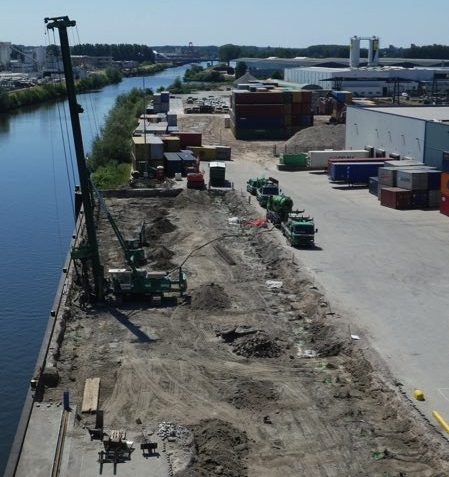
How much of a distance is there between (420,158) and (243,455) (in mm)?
27146

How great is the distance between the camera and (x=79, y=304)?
22062 millimetres

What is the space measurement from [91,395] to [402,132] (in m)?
28.8

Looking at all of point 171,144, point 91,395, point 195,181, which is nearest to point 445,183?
point 195,181

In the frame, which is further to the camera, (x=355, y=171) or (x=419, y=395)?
(x=355, y=171)

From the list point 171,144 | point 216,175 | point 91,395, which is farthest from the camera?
point 171,144

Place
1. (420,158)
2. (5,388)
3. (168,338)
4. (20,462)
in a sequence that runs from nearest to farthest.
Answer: (20,462) → (5,388) → (168,338) → (420,158)

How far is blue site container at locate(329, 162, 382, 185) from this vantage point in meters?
39.4

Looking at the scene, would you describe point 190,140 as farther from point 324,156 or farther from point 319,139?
point 319,139

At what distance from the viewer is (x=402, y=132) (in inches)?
1617

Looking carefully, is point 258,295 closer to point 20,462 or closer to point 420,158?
point 20,462

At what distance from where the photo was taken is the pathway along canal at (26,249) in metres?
19.3

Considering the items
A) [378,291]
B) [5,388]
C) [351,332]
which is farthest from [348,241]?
[5,388]

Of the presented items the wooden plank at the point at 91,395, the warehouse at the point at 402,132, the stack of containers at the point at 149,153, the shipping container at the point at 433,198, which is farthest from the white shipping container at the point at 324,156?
the wooden plank at the point at 91,395

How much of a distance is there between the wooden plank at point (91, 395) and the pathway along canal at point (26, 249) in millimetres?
1767
